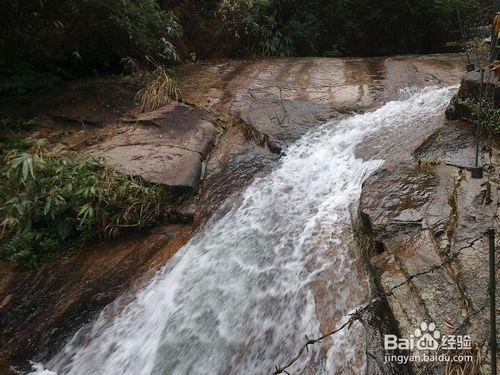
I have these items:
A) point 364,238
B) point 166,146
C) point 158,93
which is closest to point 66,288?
point 166,146

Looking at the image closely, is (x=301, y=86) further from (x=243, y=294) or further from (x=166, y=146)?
(x=243, y=294)

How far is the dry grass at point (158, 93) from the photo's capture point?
6547 mm

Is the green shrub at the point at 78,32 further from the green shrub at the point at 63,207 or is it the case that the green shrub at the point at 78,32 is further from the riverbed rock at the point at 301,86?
the green shrub at the point at 63,207

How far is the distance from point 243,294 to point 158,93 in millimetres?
4455

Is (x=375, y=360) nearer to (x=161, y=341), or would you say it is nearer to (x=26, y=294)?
(x=161, y=341)

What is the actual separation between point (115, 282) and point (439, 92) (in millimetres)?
5849

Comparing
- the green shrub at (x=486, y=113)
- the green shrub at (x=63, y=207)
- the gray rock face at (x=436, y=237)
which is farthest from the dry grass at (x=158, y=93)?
the green shrub at (x=486, y=113)

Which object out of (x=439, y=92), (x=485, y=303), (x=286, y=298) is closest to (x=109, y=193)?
(x=286, y=298)

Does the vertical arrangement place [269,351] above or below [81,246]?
below

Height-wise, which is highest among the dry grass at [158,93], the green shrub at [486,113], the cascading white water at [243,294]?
the dry grass at [158,93]

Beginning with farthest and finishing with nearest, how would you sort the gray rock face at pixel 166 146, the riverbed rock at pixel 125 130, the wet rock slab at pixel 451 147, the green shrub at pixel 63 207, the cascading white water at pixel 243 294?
the riverbed rock at pixel 125 130 < the gray rock face at pixel 166 146 < the green shrub at pixel 63 207 < the wet rock slab at pixel 451 147 < the cascading white water at pixel 243 294

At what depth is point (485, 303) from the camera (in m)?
2.52

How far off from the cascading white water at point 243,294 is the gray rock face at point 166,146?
93 centimetres

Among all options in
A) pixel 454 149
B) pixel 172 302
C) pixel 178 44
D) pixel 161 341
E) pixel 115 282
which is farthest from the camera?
pixel 178 44
